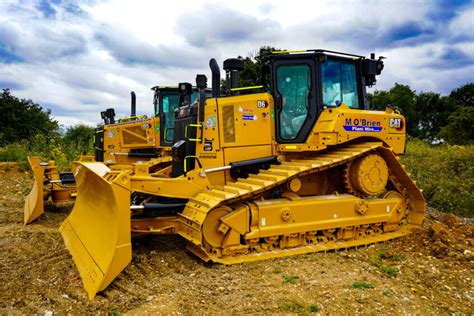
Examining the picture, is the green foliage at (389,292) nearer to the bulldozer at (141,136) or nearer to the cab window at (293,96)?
the cab window at (293,96)

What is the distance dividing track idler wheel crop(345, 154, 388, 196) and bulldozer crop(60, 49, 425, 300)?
2 centimetres

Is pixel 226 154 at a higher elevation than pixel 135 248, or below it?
higher

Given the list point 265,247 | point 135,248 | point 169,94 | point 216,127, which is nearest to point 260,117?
point 216,127

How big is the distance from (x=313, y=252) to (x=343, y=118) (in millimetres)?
2249

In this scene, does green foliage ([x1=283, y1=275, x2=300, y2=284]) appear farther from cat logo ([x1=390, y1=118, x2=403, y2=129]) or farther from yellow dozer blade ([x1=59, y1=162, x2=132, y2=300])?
cat logo ([x1=390, y1=118, x2=403, y2=129])

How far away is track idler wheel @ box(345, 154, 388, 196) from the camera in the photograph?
22.8 feet

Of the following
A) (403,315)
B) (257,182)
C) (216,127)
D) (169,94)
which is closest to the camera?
(403,315)

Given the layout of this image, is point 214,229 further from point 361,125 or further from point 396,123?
point 396,123

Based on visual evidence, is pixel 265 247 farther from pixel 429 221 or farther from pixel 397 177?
pixel 429 221

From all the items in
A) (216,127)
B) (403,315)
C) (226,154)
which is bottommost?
(403,315)

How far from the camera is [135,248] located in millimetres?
6469

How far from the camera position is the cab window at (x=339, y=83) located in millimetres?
7102

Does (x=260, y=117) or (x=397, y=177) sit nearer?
(x=260, y=117)

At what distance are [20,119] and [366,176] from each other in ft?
76.8
